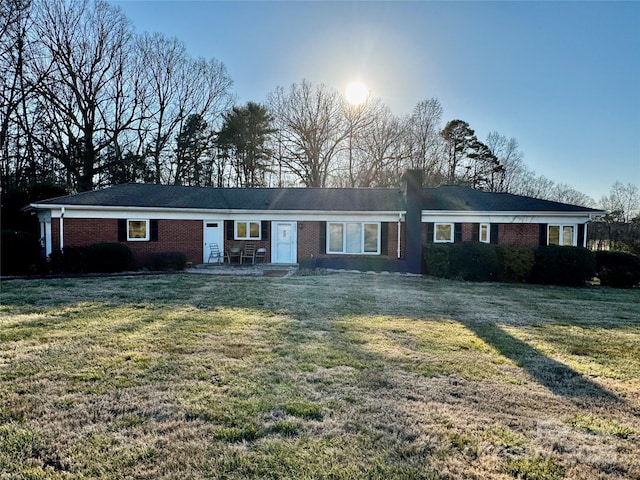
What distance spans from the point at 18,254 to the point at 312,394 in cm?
1393

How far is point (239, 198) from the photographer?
19.4 m

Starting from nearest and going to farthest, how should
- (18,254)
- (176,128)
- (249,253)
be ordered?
(18,254) → (249,253) → (176,128)

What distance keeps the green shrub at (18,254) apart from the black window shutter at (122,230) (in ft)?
10.3

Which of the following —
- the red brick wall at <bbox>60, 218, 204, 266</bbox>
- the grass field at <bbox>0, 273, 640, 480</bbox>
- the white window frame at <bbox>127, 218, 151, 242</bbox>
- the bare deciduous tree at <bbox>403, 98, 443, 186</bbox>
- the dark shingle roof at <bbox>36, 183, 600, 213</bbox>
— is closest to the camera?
the grass field at <bbox>0, 273, 640, 480</bbox>

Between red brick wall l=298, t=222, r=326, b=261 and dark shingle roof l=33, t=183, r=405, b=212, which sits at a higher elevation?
dark shingle roof l=33, t=183, r=405, b=212

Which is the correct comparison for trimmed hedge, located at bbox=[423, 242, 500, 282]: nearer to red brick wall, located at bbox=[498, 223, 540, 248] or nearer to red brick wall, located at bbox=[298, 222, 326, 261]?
red brick wall, located at bbox=[498, 223, 540, 248]

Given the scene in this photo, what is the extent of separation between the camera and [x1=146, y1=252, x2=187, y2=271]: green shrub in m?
15.0

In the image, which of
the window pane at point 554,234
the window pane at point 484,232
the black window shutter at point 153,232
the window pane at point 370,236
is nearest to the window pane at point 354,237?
the window pane at point 370,236

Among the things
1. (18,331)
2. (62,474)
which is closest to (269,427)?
(62,474)

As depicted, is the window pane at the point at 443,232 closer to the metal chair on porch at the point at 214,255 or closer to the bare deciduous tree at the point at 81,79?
the metal chair on porch at the point at 214,255

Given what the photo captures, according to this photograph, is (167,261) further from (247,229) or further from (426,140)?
(426,140)

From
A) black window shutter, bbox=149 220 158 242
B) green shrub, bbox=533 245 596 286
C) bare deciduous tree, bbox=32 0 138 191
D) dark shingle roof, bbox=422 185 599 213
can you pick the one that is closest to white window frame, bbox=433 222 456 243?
dark shingle roof, bbox=422 185 599 213

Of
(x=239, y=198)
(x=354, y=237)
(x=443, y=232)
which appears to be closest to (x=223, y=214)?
(x=239, y=198)

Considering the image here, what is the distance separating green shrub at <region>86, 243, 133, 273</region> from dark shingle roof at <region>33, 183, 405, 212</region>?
2468 mm
